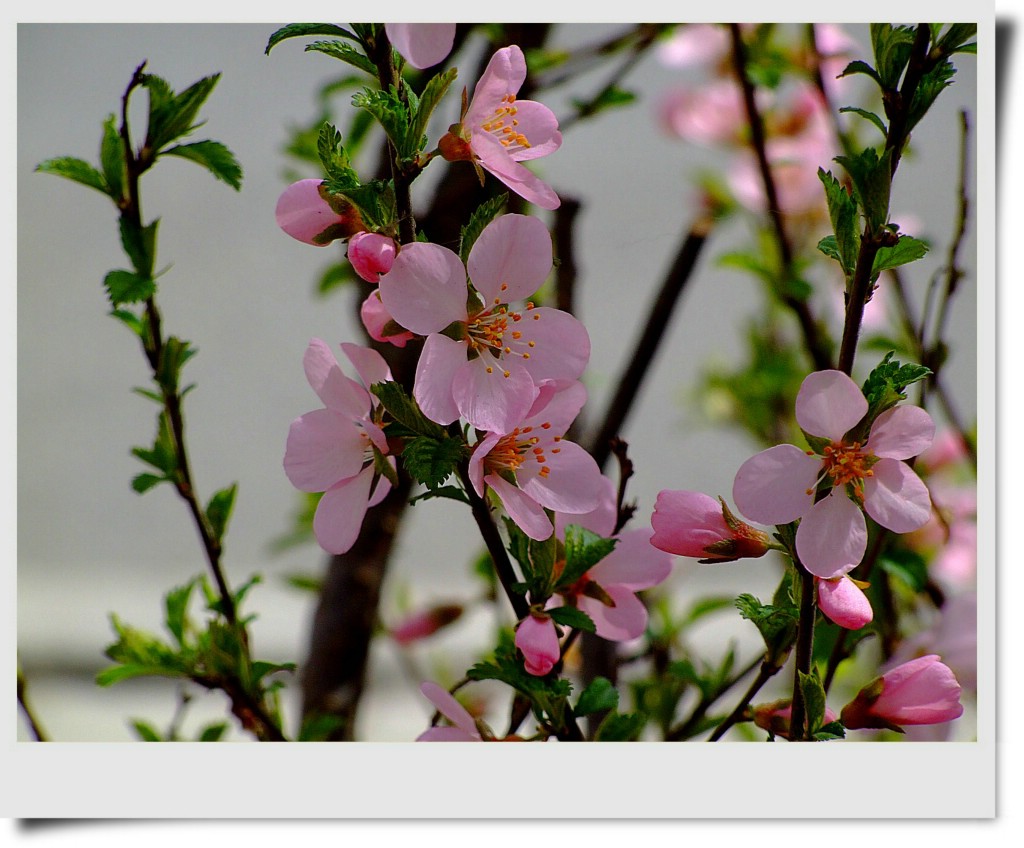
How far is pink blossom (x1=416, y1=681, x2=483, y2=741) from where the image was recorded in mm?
558

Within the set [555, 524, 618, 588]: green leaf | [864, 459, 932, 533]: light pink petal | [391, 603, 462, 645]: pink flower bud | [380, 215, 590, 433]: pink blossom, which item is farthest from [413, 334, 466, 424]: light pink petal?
[391, 603, 462, 645]: pink flower bud

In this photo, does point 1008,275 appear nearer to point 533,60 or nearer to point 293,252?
point 533,60

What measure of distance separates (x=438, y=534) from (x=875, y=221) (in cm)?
69

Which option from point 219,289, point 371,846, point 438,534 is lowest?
point 371,846

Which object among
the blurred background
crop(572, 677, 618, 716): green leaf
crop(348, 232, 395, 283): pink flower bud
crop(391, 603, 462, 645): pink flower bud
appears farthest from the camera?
crop(391, 603, 462, 645): pink flower bud

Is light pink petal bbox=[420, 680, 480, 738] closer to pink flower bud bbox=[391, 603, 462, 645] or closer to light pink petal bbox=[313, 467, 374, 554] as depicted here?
light pink petal bbox=[313, 467, 374, 554]

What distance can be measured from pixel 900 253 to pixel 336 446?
0.29 metres

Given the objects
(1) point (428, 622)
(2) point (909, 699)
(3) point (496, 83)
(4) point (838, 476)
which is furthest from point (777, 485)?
(1) point (428, 622)

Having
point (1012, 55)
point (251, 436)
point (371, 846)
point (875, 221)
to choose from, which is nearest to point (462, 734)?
point (371, 846)

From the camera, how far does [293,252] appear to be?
1.01m

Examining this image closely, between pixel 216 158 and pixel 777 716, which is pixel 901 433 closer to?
pixel 777 716

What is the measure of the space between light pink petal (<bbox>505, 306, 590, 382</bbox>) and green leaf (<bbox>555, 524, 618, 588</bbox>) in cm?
9

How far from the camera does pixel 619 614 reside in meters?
0.57

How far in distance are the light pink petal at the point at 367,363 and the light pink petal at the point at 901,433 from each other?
0.24 metres
